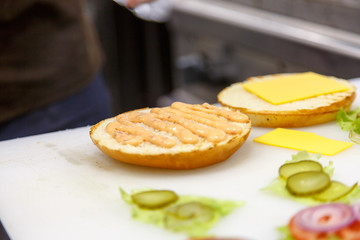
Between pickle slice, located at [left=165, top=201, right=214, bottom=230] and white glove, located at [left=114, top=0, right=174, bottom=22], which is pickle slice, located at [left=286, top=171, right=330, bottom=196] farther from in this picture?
white glove, located at [left=114, top=0, right=174, bottom=22]

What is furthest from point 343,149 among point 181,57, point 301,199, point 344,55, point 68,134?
point 181,57

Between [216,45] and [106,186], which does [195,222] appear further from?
[216,45]

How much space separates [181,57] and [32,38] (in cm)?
220

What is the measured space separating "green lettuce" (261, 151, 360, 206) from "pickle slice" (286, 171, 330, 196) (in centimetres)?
1

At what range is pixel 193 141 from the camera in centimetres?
133

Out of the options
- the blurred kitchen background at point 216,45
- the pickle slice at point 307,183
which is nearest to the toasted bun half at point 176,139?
the pickle slice at point 307,183

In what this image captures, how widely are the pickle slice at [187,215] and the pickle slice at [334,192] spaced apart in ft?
0.87

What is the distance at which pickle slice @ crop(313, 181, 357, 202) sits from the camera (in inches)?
44.1

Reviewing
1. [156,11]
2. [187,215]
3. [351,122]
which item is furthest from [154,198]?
[156,11]

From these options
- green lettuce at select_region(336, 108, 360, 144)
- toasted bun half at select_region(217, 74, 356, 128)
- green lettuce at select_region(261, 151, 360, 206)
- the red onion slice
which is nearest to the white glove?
toasted bun half at select_region(217, 74, 356, 128)

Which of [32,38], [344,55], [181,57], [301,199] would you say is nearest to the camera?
[301,199]

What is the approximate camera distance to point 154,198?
113cm

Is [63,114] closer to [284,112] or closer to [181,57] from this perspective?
[284,112]

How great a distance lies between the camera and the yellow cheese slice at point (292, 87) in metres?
1.73
